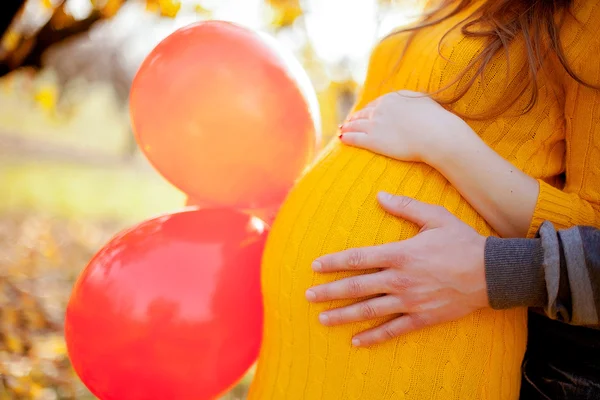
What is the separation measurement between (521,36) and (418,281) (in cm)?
62

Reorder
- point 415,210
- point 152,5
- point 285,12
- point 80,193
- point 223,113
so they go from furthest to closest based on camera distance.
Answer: point 80,193 → point 285,12 → point 152,5 → point 223,113 → point 415,210

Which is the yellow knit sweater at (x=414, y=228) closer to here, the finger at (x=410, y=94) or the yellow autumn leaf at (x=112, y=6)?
Result: the finger at (x=410, y=94)

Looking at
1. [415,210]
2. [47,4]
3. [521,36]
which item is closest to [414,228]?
[415,210]

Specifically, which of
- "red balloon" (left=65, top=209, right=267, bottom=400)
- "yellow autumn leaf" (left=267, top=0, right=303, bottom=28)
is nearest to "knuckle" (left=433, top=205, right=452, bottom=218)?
"red balloon" (left=65, top=209, right=267, bottom=400)

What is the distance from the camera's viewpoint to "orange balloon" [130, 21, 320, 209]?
1.51 metres

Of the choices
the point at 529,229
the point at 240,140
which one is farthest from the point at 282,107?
the point at 529,229

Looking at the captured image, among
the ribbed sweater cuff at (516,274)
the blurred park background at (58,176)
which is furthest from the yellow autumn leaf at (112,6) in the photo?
the ribbed sweater cuff at (516,274)

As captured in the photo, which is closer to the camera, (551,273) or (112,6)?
(551,273)

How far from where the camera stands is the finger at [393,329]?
3.81ft

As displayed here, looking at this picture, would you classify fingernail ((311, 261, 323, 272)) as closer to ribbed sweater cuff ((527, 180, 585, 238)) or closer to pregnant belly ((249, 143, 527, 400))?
pregnant belly ((249, 143, 527, 400))

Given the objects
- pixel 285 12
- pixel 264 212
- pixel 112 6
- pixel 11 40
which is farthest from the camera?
pixel 11 40

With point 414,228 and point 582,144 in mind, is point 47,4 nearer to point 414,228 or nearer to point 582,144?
point 414,228

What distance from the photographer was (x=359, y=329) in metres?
1.19

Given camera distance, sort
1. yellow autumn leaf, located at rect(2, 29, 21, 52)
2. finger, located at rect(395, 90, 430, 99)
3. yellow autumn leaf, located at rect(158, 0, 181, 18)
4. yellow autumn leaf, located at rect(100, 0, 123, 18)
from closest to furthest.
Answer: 1. finger, located at rect(395, 90, 430, 99)
2. yellow autumn leaf, located at rect(158, 0, 181, 18)
3. yellow autumn leaf, located at rect(100, 0, 123, 18)
4. yellow autumn leaf, located at rect(2, 29, 21, 52)
